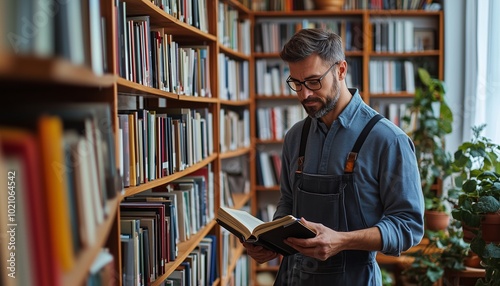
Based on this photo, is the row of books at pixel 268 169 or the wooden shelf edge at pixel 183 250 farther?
the row of books at pixel 268 169

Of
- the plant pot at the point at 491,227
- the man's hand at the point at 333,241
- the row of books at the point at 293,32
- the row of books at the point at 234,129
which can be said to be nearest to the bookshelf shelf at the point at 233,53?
the row of books at the point at 293,32

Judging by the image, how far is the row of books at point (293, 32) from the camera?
4.95m

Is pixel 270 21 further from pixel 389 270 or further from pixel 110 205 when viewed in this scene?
pixel 110 205

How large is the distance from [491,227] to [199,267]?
4.81ft

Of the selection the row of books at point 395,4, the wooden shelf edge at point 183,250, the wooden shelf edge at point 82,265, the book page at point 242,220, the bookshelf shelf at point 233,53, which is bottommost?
the wooden shelf edge at point 183,250

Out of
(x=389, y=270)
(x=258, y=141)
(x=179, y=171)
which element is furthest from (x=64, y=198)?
(x=389, y=270)

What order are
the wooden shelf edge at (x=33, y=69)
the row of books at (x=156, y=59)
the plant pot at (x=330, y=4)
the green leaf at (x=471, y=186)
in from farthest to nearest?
the plant pot at (x=330, y=4)
the green leaf at (x=471, y=186)
the row of books at (x=156, y=59)
the wooden shelf edge at (x=33, y=69)

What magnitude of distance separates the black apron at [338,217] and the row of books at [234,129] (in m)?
1.73

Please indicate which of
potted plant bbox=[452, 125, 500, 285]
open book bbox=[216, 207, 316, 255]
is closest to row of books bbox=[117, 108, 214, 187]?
open book bbox=[216, 207, 316, 255]

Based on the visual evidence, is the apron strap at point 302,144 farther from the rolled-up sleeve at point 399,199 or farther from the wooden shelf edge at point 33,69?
the wooden shelf edge at point 33,69

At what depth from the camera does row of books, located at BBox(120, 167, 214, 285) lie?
197 centimetres

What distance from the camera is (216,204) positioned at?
3518mm

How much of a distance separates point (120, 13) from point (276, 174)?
3.40 metres

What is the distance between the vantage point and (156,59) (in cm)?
236
